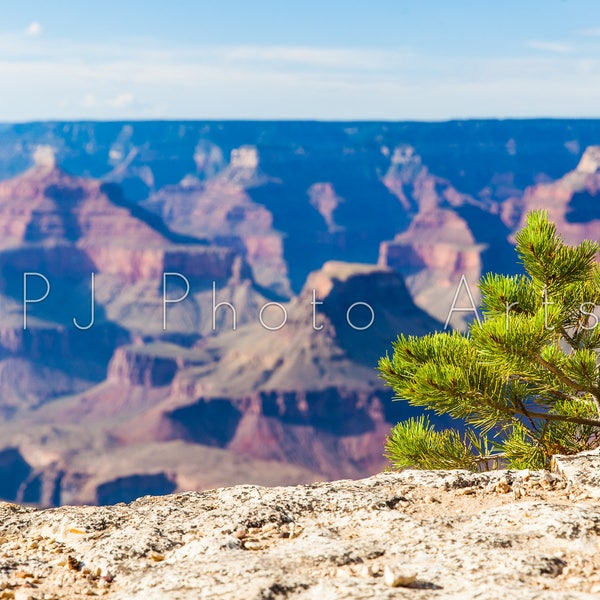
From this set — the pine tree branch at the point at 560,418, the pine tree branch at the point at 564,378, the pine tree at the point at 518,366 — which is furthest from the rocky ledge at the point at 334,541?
the pine tree at the point at 518,366

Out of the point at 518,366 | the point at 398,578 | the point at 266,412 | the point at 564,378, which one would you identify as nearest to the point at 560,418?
the point at 564,378

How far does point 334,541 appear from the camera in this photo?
4.53m

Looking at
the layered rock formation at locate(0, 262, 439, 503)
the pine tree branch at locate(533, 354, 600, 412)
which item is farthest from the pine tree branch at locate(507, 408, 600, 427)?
the layered rock formation at locate(0, 262, 439, 503)

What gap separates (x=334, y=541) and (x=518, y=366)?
1.79 m

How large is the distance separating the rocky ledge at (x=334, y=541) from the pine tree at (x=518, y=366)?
58 cm

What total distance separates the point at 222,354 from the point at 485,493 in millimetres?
128178

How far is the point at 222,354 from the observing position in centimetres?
13275

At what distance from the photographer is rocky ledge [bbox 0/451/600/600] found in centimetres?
393

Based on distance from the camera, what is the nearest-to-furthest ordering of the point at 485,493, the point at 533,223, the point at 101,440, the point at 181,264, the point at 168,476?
the point at 485,493
the point at 533,223
the point at 168,476
the point at 101,440
the point at 181,264

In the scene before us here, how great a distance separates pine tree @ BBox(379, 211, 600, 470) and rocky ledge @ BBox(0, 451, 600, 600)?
58 centimetres

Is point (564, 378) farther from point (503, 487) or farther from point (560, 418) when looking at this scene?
point (503, 487)

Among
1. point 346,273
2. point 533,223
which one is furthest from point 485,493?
point 346,273

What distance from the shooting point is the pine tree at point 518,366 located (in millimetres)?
5664

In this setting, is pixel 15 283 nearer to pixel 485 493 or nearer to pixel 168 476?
pixel 168 476
